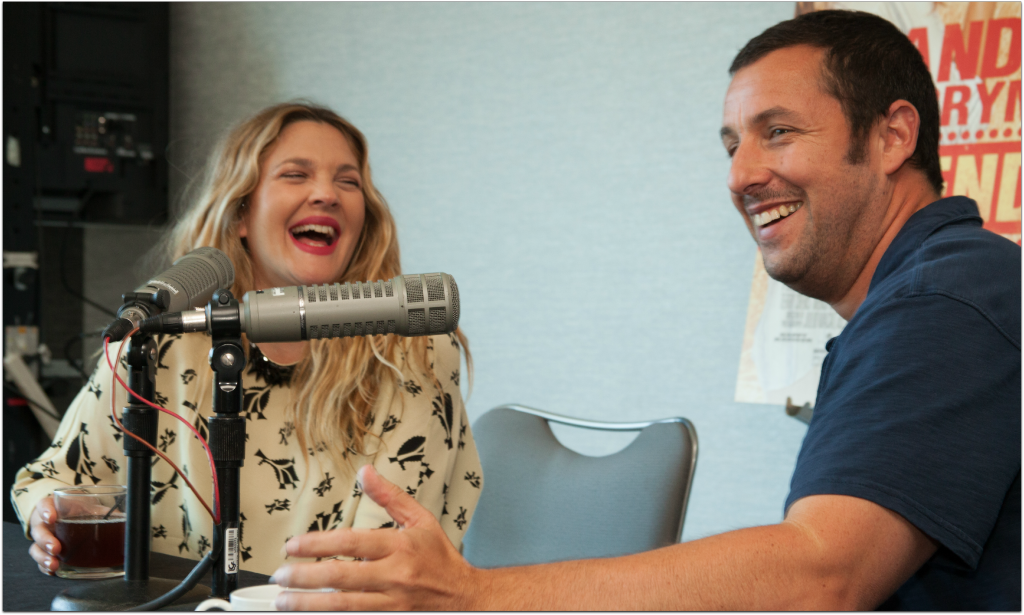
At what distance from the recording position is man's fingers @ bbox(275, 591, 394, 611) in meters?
0.71

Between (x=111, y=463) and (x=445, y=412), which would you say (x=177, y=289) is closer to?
(x=111, y=463)

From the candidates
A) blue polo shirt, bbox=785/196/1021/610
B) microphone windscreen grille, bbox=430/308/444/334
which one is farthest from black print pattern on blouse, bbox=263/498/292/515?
blue polo shirt, bbox=785/196/1021/610

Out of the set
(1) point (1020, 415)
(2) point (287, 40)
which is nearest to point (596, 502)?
(1) point (1020, 415)

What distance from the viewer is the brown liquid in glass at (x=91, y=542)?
0.99 meters

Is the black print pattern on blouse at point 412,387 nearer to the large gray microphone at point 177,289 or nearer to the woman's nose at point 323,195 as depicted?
the woman's nose at point 323,195

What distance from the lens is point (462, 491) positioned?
1.64m

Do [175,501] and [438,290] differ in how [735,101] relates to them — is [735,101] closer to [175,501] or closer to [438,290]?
[438,290]

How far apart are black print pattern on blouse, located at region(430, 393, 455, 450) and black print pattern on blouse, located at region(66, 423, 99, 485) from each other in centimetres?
58

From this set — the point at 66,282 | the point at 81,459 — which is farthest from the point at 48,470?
the point at 66,282

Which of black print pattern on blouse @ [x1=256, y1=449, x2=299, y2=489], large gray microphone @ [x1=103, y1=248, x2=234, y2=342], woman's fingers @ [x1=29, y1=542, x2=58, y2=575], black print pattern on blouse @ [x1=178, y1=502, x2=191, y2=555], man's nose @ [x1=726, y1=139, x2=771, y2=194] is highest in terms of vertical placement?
man's nose @ [x1=726, y1=139, x2=771, y2=194]

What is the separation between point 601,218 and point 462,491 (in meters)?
1.38

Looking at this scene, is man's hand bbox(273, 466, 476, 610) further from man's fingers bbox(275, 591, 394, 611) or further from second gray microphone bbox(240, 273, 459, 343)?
second gray microphone bbox(240, 273, 459, 343)

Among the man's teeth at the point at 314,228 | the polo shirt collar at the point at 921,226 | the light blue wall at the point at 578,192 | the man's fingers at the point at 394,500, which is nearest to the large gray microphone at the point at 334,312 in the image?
the man's fingers at the point at 394,500

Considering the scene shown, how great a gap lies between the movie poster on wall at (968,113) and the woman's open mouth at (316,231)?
131 cm
